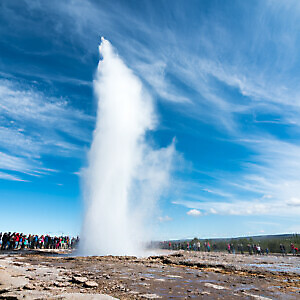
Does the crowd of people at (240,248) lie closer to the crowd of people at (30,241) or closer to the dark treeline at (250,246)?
the dark treeline at (250,246)

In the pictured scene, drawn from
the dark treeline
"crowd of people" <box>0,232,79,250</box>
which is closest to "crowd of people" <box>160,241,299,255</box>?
the dark treeline

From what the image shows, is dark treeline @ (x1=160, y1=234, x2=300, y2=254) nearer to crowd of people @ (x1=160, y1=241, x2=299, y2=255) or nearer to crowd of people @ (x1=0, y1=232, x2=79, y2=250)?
crowd of people @ (x1=160, y1=241, x2=299, y2=255)

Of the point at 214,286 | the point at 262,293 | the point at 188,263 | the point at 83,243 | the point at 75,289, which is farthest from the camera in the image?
the point at 83,243

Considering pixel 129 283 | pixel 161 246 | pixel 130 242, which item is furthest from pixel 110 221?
pixel 161 246

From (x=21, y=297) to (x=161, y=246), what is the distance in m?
58.4

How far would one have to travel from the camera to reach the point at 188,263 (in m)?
15.3

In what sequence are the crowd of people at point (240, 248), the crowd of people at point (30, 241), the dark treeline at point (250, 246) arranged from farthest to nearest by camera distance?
the dark treeline at point (250, 246) → the crowd of people at point (240, 248) → the crowd of people at point (30, 241)

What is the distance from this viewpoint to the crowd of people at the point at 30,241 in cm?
2767

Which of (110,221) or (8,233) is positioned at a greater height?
(110,221)

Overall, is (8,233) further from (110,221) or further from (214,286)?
(214,286)

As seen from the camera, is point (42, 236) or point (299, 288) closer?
point (299, 288)

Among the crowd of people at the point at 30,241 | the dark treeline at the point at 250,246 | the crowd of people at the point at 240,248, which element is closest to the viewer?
the crowd of people at the point at 30,241

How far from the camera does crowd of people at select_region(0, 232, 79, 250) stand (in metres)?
27.7

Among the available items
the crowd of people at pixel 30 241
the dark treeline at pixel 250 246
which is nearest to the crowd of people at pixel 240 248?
the dark treeline at pixel 250 246
